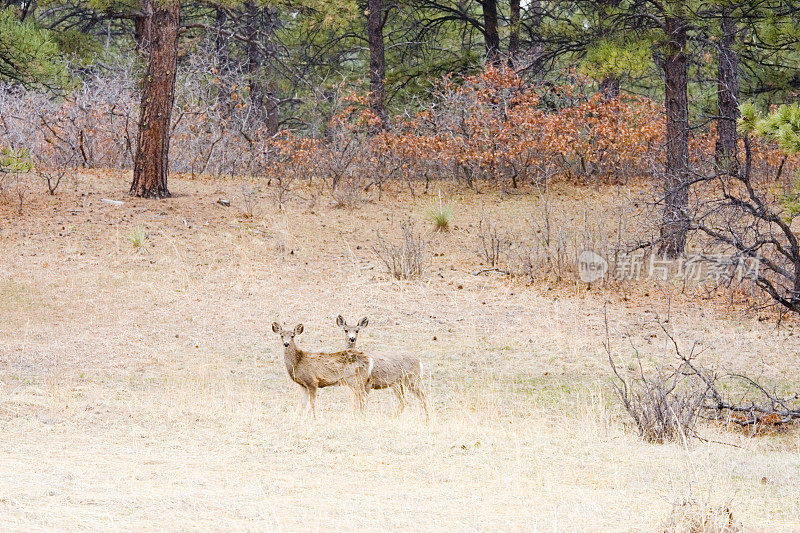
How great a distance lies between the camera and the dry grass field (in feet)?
17.3

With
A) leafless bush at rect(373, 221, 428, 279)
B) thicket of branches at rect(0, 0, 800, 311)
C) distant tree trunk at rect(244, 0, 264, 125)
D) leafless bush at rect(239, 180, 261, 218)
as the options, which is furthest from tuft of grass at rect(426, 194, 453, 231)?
distant tree trunk at rect(244, 0, 264, 125)

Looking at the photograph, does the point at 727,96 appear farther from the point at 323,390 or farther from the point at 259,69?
the point at 259,69

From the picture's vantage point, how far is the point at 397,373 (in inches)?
336

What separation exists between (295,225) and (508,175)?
5.90 metres

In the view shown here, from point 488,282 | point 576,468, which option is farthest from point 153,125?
point 576,468

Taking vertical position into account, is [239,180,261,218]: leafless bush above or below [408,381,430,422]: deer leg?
above

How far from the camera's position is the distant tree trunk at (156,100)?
17031mm

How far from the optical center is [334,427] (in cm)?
745

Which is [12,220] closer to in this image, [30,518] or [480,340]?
[480,340]

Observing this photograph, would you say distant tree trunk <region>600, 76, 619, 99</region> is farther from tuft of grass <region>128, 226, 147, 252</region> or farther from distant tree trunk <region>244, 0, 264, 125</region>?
tuft of grass <region>128, 226, 147, 252</region>

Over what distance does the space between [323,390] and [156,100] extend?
9003mm

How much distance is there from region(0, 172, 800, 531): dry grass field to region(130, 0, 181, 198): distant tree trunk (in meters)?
0.51
